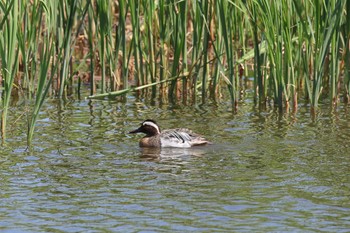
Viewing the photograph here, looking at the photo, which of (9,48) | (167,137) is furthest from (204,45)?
(9,48)

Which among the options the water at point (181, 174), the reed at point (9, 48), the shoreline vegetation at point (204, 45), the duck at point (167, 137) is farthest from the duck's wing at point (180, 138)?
the reed at point (9, 48)

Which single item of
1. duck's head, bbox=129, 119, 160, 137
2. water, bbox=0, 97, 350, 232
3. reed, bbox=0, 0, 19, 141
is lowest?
water, bbox=0, 97, 350, 232

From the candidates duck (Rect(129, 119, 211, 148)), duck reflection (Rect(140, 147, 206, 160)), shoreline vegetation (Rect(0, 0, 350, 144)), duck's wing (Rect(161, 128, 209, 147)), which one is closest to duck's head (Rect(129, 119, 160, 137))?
duck (Rect(129, 119, 211, 148))

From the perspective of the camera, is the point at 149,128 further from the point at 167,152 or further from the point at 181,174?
the point at 181,174

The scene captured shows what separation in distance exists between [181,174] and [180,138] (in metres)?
1.67

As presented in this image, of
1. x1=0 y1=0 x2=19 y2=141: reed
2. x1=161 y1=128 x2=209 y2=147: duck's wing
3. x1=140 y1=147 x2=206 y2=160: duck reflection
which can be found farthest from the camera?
x1=161 y1=128 x2=209 y2=147: duck's wing

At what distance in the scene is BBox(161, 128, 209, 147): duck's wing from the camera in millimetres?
10773

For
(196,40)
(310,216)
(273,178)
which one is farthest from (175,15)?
(310,216)

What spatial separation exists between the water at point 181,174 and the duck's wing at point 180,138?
0.12 m

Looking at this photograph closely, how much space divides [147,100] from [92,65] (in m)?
0.95

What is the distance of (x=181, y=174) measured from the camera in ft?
30.4

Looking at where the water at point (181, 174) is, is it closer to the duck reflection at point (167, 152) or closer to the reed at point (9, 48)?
the duck reflection at point (167, 152)

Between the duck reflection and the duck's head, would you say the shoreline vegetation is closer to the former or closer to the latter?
the duck's head

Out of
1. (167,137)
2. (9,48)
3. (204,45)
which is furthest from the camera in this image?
(204,45)
